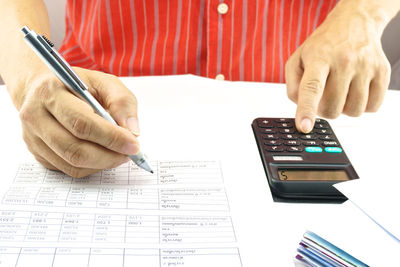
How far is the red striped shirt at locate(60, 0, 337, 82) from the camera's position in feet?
2.39

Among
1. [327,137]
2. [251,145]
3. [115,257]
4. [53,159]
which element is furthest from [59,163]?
[327,137]

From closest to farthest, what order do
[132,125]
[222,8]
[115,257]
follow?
[115,257], [132,125], [222,8]

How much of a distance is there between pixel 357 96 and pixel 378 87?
4 cm

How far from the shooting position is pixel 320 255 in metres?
0.33

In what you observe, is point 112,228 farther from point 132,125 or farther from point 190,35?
point 190,35

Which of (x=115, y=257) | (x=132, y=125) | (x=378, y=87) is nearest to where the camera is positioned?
(x=115, y=257)

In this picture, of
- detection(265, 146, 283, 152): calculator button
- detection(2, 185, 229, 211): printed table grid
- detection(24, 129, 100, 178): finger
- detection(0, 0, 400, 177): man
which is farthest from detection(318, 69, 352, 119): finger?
detection(24, 129, 100, 178): finger

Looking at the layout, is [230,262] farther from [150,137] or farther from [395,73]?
[395,73]

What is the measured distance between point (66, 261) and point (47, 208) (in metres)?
0.08

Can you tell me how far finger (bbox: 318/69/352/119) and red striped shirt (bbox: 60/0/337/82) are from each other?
10.9 inches

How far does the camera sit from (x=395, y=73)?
1363 mm

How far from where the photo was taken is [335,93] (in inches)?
20.6

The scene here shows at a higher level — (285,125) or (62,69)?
(62,69)

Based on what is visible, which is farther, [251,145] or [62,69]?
[251,145]
